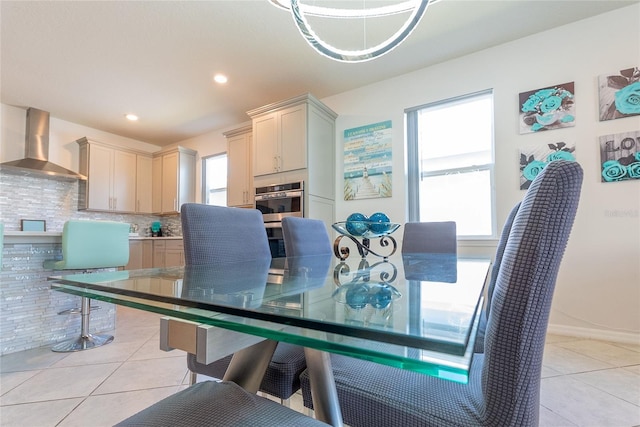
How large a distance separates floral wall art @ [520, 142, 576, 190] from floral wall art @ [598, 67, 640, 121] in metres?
0.33

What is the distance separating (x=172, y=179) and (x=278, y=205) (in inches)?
97.6

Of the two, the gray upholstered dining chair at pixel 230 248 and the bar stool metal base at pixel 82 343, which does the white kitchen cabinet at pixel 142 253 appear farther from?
the gray upholstered dining chair at pixel 230 248

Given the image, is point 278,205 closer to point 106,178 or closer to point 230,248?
point 230,248

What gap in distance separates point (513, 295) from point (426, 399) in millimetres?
292

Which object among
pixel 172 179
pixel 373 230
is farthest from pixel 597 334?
pixel 172 179

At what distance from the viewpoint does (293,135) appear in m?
3.32

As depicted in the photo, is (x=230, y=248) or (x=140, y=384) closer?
(x=230, y=248)

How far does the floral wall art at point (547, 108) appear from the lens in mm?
2459

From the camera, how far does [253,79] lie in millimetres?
3305

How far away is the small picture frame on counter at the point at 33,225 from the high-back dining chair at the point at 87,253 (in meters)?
2.44

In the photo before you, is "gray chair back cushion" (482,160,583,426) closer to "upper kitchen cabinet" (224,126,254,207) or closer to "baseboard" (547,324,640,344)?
"baseboard" (547,324,640,344)

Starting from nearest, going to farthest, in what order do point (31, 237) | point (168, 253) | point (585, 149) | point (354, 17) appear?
point (354, 17), point (31, 237), point (585, 149), point (168, 253)

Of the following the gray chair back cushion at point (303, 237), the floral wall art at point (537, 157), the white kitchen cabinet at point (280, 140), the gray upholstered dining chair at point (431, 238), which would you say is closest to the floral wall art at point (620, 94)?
the floral wall art at point (537, 157)

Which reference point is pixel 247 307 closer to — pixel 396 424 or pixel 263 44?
pixel 396 424
